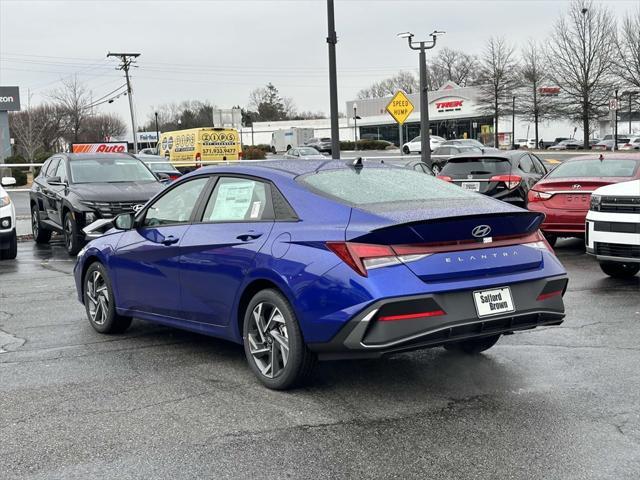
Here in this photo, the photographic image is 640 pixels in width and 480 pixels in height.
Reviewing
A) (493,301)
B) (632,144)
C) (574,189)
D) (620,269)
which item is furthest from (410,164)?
(632,144)

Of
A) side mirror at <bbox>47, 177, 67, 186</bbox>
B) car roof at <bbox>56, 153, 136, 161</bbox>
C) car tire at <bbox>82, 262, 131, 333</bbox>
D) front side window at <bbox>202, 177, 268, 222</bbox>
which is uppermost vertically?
car roof at <bbox>56, 153, 136, 161</bbox>

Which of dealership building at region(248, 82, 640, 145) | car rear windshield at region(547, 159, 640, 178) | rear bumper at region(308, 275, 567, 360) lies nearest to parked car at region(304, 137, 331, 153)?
dealership building at region(248, 82, 640, 145)

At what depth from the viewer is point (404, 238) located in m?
4.75

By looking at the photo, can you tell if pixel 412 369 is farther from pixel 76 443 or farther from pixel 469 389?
pixel 76 443

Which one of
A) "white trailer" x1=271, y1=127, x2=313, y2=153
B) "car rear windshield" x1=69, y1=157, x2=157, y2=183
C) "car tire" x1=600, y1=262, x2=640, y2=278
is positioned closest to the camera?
"car tire" x1=600, y1=262, x2=640, y2=278

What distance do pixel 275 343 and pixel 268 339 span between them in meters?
0.10

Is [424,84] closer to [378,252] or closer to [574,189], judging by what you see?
[574,189]

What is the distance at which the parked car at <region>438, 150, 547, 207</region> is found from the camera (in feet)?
50.4

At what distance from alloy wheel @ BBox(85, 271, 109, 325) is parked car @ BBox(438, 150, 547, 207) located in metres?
9.29

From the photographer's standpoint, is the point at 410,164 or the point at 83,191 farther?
the point at 410,164

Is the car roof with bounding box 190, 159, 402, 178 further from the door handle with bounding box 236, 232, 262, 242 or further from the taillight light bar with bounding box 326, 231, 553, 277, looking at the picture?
the taillight light bar with bounding box 326, 231, 553, 277

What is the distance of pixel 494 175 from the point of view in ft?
50.8

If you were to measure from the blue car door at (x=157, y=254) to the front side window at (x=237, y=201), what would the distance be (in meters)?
0.22

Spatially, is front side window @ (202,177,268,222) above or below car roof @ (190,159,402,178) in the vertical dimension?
below
